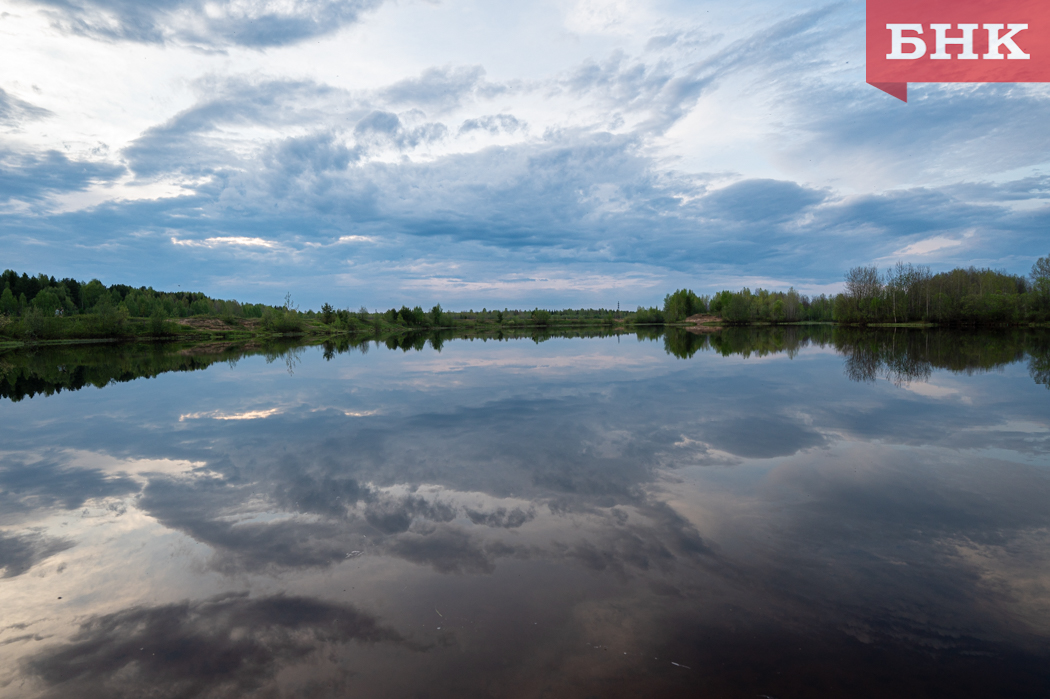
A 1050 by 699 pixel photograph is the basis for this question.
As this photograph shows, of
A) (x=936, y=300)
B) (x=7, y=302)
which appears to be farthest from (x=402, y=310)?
(x=936, y=300)

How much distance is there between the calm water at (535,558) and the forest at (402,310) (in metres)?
78.3

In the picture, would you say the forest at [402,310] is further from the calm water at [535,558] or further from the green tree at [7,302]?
the calm water at [535,558]

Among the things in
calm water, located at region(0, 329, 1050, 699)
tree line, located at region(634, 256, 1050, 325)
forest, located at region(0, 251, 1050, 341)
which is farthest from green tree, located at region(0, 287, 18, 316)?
tree line, located at region(634, 256, 1050, 325)

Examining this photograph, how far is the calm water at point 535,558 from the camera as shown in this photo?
4129mm

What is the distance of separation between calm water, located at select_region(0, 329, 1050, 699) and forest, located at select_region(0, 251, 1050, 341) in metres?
78.3

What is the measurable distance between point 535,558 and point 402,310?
15322 centimetres

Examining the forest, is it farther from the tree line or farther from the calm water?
the calm water

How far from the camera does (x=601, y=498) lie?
8039 millimetres

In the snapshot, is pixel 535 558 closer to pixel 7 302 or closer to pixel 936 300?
pixel 936 300

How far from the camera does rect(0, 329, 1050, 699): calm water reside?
413 centimetres

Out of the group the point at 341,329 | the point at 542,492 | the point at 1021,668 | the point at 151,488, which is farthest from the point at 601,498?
the point at 341,329

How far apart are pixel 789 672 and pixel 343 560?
5.18 m

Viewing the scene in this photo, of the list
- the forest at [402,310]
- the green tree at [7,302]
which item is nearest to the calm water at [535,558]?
the forest at [402,310]

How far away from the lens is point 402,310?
153m
